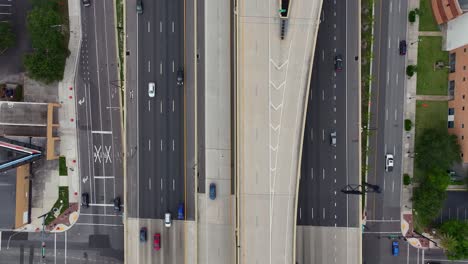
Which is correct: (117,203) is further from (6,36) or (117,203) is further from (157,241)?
(6,36)

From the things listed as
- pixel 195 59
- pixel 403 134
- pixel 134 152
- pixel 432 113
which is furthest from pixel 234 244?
pixel 432 113

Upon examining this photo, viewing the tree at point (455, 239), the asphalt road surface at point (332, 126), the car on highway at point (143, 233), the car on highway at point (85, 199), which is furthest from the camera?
the car on highway at point (85, 199)

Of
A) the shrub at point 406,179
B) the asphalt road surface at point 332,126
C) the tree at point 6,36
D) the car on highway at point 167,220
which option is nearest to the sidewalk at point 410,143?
the shrub at point 406,179

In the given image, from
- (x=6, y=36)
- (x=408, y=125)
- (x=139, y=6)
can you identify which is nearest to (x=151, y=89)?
(x=139, y=6)

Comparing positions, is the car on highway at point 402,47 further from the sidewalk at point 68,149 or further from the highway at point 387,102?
the sidewalk at point 68,149

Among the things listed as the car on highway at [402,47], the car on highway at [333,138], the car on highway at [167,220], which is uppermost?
the car on highway at [402,47]

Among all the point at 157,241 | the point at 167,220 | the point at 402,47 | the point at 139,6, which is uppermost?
the point at 139,6

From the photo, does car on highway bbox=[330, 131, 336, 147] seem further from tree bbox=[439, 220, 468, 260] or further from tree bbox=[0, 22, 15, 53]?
tree bbox=[0, 22, 15, 53]
